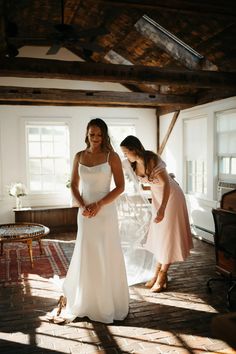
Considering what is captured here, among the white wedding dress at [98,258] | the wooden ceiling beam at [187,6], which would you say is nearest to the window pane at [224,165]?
the wooden ceiling beam at [187,6]

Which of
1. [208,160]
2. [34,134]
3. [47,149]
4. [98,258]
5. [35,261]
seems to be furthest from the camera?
[47,149]

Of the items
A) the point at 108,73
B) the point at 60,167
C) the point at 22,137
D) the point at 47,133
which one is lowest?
the point at 60,167

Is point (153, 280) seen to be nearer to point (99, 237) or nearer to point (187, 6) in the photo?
point (99, 237)

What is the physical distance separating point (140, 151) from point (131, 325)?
5.71 feet

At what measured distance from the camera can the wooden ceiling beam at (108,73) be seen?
13.2 feet

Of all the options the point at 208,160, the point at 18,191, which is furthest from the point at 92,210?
the point at 18,191

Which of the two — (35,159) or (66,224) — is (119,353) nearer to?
(66,224)

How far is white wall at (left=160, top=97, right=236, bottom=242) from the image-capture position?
6.11 metres

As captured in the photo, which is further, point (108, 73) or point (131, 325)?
point (108, 73)

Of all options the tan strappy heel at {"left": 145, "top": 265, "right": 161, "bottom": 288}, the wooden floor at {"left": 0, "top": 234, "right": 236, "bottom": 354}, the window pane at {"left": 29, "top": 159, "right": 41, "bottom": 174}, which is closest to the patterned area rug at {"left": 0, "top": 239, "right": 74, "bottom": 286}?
the wooden floor at {"left": 0, "top": 234, "right": 236, "bottom": 354}

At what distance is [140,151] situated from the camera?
140 inches

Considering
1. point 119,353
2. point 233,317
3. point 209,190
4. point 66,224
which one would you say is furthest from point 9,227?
point 233,317

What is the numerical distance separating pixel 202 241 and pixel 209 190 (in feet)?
3.30

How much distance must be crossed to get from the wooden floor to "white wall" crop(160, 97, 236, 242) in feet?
7.70
